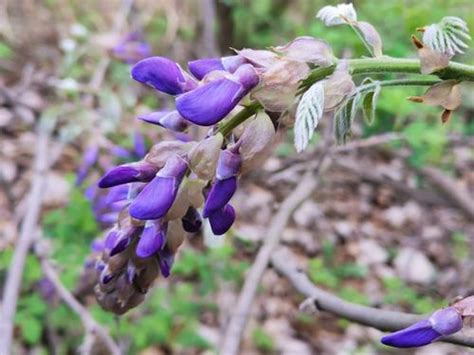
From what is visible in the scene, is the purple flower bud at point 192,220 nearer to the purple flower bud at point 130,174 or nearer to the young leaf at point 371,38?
the purple flower bud at point 130,174

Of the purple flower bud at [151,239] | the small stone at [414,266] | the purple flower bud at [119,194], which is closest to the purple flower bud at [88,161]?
the small stone at [414,266]

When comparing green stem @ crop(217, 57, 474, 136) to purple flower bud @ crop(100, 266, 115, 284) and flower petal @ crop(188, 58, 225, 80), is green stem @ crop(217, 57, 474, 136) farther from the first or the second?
purple flower bud @ crop(100, 266, 115, 284)

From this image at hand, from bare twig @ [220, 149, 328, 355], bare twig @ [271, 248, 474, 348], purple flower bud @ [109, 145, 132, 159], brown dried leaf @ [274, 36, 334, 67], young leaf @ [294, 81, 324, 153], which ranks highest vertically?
brown dried leaf @ [274, 36, 334, 67]

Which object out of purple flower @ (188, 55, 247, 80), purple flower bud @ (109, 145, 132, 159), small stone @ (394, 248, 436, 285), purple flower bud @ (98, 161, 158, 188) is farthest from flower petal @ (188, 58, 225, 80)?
small stone @ (394, 248, 436, 285)

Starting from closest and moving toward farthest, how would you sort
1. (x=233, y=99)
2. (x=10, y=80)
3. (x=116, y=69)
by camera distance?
(x=233, y=99)
(x=116, y=69)
(x=10, y=80)

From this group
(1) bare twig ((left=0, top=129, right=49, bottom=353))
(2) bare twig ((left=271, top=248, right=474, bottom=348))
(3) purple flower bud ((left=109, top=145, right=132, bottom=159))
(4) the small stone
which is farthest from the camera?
(4) the small stone

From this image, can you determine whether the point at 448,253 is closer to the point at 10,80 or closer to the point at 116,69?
the point at 116,69

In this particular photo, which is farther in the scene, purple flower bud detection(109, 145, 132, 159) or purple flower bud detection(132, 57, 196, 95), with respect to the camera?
purple flower bud detection(109, 145, 132, 159)

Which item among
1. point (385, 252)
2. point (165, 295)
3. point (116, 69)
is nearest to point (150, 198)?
point (165, 295)
